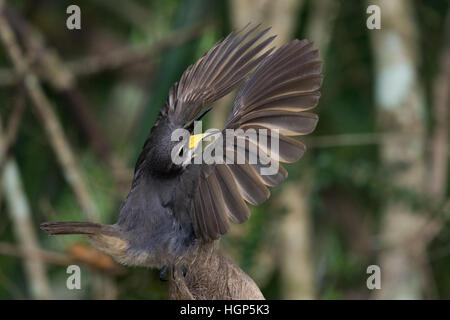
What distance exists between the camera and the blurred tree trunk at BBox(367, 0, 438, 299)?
351 cm

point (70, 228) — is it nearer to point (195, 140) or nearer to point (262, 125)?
point (195, 140)

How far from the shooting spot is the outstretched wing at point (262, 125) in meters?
1.91

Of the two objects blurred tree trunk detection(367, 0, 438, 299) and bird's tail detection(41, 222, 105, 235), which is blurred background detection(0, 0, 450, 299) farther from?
bird's tail detection(41, 222, 105, 235)

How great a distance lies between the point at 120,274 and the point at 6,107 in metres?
1.38

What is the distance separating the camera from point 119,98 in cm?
498

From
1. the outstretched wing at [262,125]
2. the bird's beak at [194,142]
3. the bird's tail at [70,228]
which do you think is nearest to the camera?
the outstretched wing at [262,125]

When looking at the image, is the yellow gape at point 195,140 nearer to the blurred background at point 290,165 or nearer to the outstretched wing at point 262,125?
the outstretched wing at point 262,125

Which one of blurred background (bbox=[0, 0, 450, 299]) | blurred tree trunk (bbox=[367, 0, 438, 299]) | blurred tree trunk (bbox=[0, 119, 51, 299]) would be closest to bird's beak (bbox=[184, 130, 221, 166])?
blurred background (bbox=[0, 0, 450, 299])

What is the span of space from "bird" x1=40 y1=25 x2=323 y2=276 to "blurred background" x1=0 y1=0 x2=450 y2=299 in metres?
0.74

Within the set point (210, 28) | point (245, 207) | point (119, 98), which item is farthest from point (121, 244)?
point (119, 98)

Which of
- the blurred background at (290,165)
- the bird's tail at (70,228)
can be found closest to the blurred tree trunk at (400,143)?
the blurred background at (290,165)

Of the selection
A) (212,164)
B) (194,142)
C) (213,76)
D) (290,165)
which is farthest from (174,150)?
(290,165)

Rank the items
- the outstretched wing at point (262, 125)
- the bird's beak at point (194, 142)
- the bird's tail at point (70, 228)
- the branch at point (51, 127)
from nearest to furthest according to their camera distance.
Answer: the outstretched wing at point (262, 125), the bird's tail at point (70, 228), the bird's beak at point (194, 142), the branch at point (51, 127)

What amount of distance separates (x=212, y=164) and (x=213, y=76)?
545 millimetres
